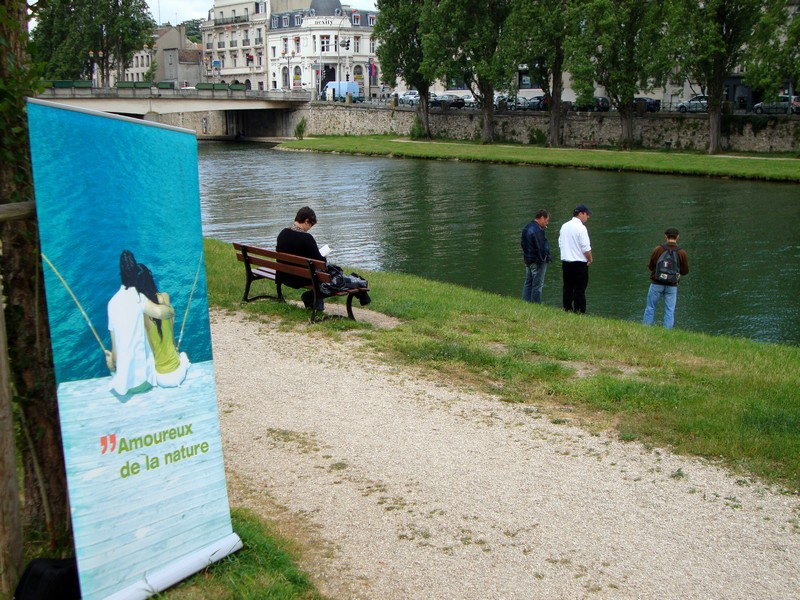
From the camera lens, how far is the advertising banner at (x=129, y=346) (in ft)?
14.0

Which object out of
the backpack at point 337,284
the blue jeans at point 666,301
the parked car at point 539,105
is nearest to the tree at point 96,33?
the parked car at point 539,105

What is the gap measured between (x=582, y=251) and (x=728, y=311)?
486cm

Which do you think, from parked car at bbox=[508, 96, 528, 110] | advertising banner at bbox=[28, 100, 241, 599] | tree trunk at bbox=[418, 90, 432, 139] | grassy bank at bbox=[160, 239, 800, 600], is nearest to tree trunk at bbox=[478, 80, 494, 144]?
parked car at bbox=[508, 96, 528, 110]

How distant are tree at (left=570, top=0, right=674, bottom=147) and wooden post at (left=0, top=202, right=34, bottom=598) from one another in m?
52.2

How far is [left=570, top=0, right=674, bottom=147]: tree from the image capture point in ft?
176

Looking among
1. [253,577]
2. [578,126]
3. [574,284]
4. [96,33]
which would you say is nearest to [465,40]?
[578,126]

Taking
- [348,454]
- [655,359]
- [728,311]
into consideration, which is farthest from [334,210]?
[348,454]

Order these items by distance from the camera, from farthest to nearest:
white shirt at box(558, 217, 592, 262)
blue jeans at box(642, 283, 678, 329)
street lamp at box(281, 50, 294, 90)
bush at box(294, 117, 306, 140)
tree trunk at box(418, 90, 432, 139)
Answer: street lamp at box(281, 50, 294, 90) → bush at box(294, 117, 306, 140) → tree trunk at box(418, 90, 432, 139) → blue jeans at box(642, 283, 678, 329) → white shirt at box(558, 217, 592, 262)

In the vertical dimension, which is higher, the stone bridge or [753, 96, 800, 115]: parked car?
[753, 96, 800, 115]: parked car

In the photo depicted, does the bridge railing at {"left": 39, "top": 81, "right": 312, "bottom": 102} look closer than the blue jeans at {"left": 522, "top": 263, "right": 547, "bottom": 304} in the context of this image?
No

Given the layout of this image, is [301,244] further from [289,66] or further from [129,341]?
[289,66]

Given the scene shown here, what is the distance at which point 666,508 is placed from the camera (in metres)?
6.33

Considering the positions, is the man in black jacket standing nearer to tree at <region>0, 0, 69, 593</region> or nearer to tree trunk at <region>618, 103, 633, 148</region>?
tree at <region>0, 0, 69, 593</region>

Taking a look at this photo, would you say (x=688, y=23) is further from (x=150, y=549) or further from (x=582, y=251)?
(x=150, y=549)
